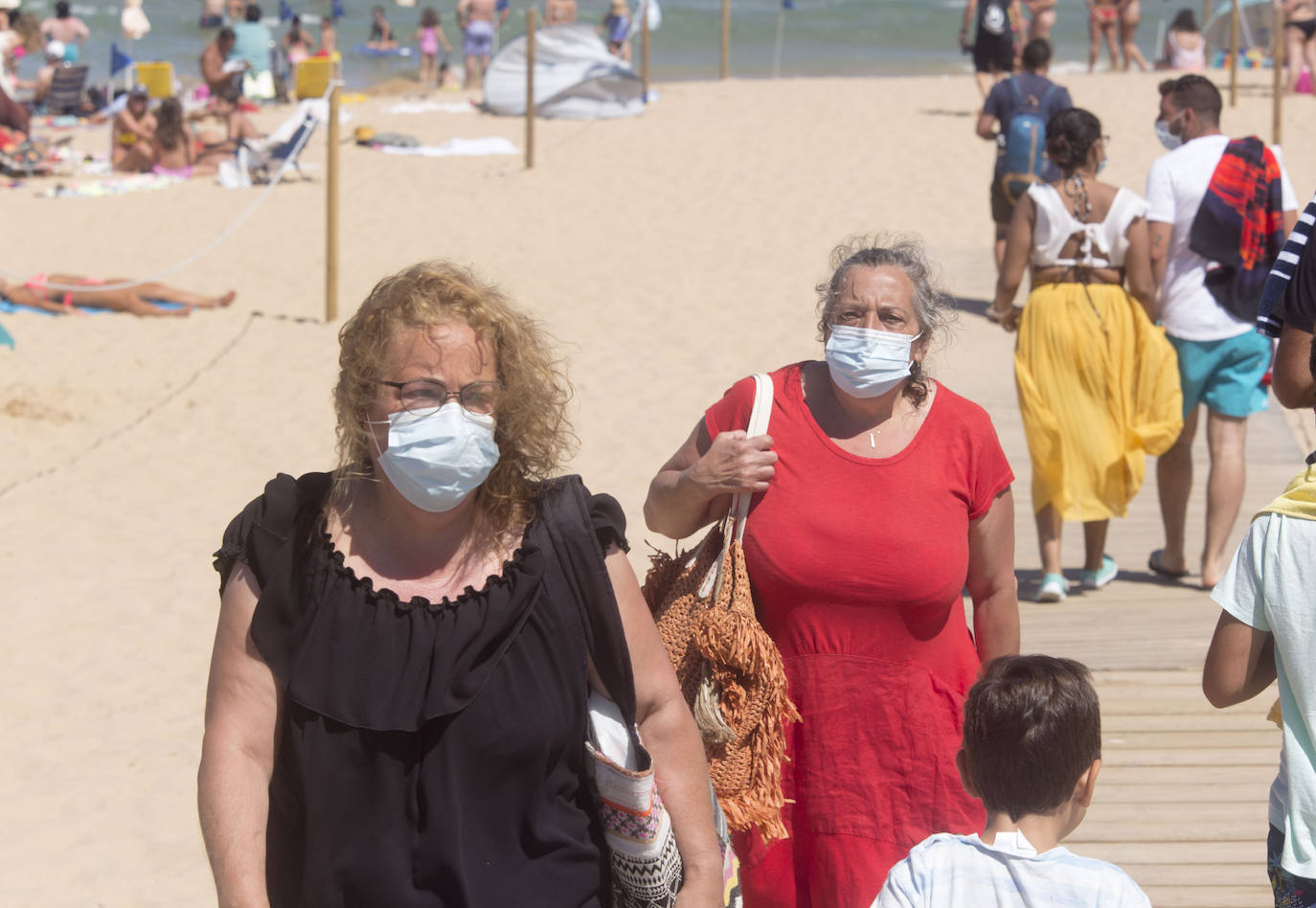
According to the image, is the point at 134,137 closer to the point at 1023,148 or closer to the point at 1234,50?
the point at 1023,148

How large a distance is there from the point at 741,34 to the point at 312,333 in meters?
31.9

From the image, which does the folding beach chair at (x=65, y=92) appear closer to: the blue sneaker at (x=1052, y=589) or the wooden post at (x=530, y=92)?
the wooden post at (x=530, y=92)

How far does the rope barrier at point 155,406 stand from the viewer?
8.11 metres

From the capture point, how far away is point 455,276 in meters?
2.30

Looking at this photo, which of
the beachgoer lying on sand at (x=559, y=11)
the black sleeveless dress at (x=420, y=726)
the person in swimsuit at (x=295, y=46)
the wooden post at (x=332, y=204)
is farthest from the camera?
the person in swimsuit at (x=295, y=46)

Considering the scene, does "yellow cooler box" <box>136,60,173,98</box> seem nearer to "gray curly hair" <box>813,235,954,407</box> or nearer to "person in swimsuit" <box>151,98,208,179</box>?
"person in swimsuit" <box>151,98,208,179</box>

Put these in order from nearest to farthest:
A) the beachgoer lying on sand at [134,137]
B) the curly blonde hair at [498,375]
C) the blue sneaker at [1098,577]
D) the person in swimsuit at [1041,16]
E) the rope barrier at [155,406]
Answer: the curly blonde hair at [498,375] → the blue sneaker at [1098,577] → the rope barrier at [155,406] → the beachgoer lying on sand at [134,137] → the person in swimsuit at [1041,16]

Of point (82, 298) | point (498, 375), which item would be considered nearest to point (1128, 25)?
point (82, 298)

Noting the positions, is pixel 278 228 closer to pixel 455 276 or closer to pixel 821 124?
pixel 821 124

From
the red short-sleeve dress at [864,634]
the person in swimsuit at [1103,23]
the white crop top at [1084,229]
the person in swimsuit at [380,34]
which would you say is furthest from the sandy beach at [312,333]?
the person in swimsuit at [380,34]

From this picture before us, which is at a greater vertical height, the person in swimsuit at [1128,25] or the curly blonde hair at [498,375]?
the person in swimsuit at [1128,25]

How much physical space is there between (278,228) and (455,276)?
11.8 metres

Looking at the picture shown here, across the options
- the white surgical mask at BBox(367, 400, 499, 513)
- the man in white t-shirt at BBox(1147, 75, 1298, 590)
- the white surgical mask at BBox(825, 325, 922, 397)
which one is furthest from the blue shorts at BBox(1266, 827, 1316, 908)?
the man in white t-shirt at BBox(1147, 75, 1298, 590)

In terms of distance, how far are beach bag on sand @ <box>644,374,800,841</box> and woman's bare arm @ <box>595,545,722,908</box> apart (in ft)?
1.40
